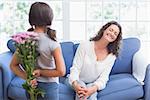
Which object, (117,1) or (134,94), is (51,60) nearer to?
(134,94)

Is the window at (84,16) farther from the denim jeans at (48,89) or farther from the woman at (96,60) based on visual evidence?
the denim jeans at (48,89)

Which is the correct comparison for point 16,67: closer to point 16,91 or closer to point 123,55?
point 16,91

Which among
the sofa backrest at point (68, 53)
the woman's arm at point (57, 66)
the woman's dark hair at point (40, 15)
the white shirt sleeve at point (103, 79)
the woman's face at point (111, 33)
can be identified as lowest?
the white shirt sleeve at point (103, 79)

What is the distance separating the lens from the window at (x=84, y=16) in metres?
4.25

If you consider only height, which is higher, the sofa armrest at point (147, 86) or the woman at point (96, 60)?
the woman at point (96, 60)

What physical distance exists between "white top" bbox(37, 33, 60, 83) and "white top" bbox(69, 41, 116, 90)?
2.70ft

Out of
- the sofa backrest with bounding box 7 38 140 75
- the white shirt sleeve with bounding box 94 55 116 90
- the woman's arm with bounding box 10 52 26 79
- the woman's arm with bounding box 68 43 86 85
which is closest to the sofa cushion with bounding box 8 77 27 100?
the woman's arm with bounding box 68 43 86 85

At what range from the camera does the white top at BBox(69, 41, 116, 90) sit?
2.87 metres

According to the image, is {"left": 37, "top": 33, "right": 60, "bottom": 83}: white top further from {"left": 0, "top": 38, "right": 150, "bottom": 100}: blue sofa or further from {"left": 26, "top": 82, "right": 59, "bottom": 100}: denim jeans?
{"left": 0, "top": 38, "right": 150, "bottom": 100}: blue sofa

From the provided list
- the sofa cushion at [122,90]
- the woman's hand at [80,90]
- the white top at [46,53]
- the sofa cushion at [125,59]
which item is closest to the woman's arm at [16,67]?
the white top at [46,53]

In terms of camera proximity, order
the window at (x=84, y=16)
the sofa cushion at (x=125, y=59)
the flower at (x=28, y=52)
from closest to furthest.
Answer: the flower at (x=28, y=52), the sofa cushion at (x=125, y=59), the window at (x=84, y=16)

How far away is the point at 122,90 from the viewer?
3.02 m

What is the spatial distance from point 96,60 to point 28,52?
48.2 inches

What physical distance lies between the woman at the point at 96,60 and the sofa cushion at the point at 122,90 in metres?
0.10
